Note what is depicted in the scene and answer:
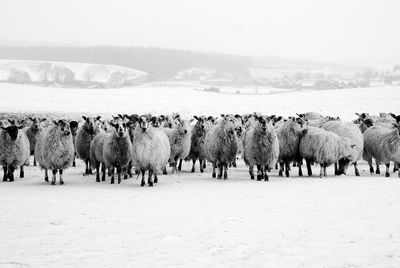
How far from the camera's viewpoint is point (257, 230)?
9586 millimetres

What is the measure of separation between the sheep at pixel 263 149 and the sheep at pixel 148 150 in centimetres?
317

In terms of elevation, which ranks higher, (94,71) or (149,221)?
(94,71)

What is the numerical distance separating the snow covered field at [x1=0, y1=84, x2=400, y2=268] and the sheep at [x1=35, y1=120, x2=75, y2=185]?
2.43 ft

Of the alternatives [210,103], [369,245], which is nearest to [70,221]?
[369,245]

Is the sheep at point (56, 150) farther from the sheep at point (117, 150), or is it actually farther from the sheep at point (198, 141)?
the sheep at point (198, 141)

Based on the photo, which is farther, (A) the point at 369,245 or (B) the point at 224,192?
(B) the point at 224,192

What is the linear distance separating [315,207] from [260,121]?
261 inches

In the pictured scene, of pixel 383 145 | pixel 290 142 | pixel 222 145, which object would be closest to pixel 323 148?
pixel 290 142

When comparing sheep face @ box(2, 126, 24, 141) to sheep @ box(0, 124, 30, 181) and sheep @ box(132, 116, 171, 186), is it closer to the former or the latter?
sheep @ box(0, 124, 30, 181)

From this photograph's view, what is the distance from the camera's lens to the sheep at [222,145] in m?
18.7

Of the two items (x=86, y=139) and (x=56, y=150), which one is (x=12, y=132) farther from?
(x=86, y=139)

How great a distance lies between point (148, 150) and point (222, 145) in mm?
3470

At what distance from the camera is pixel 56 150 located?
1692cm

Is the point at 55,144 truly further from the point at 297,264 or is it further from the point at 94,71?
the point at 94,71
